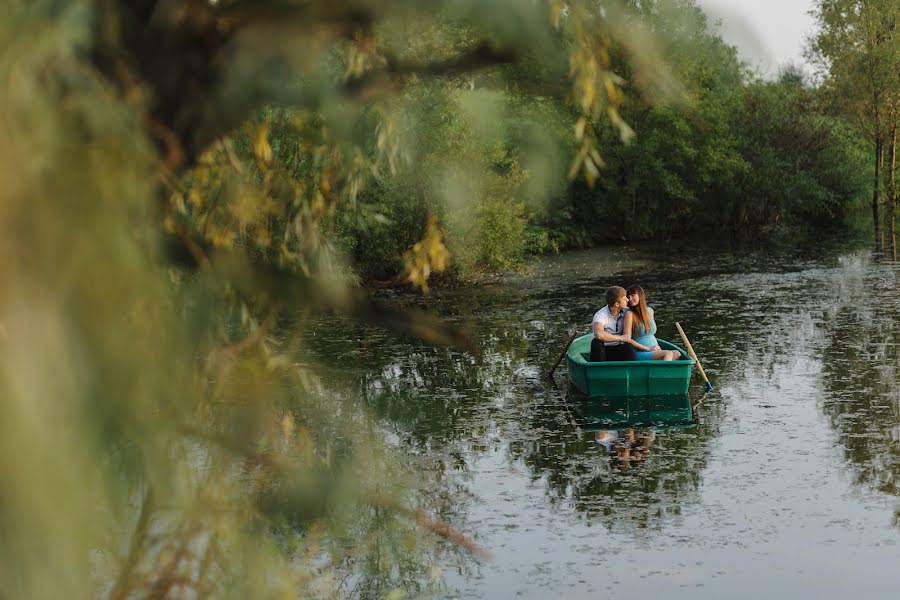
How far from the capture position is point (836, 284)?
21109 mm

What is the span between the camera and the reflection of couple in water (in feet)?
31.0

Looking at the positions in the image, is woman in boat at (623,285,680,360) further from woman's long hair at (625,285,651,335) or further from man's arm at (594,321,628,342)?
man's arm at (594,321,628,342)

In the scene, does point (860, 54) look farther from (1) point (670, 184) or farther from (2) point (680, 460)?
(2) point (680, 460)

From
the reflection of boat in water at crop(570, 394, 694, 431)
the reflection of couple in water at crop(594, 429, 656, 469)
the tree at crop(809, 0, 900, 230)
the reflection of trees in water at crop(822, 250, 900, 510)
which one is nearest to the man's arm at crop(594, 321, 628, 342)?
the reflection of boat in water at crop(570, 394, 694, 431)

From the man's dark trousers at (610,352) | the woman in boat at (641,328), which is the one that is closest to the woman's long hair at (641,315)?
the woman in boat at (641,328)

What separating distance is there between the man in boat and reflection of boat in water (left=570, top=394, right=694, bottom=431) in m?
0.61

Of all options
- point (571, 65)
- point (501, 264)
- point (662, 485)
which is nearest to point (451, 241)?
point (501, 264)

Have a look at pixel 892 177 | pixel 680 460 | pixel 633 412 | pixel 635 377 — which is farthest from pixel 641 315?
pixel 892 177

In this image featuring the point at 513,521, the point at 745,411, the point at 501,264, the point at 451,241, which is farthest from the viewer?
the point at 501,264

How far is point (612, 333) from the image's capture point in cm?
1270

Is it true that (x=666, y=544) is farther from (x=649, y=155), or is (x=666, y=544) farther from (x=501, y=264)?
(x=649, y=155)

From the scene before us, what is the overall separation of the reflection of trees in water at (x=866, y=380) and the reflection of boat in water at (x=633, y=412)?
129cm

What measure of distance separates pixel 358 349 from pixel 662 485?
24.6 feet

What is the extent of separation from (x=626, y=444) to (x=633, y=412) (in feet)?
4.61
